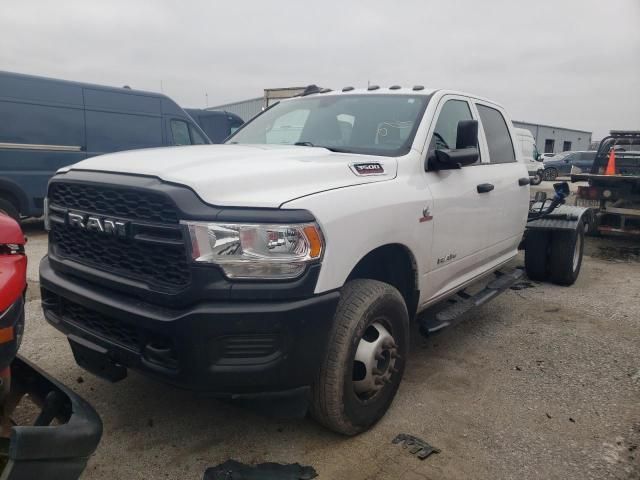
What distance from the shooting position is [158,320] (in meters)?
2.22

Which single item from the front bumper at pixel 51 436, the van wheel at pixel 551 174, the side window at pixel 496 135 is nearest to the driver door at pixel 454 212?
the side window at pixel 496 135

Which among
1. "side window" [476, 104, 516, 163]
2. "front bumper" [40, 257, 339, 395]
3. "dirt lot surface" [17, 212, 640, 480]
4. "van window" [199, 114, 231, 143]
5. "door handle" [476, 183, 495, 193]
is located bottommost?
"dirt lot surface" [17, 212, 640, 480]

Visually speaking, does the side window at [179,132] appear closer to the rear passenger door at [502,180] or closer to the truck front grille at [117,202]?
the rear passenger door at [502,180]

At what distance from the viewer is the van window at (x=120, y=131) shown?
9148 millimetres

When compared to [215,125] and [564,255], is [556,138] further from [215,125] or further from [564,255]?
[564,255]

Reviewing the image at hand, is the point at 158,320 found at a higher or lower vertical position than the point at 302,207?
lower

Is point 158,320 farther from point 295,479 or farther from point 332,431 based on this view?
point 332,431

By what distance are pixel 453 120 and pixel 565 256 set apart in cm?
291

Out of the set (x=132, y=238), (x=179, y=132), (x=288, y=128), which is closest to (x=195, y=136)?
(x=179, y=132)

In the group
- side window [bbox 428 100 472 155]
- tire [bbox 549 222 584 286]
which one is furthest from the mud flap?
tire [bbox 549 222 584 286]

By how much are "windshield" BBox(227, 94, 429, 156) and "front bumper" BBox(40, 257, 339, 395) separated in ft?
4.76

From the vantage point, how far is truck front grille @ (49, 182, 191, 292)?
226cm

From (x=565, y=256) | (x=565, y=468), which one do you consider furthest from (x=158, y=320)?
(x=565, y=256)

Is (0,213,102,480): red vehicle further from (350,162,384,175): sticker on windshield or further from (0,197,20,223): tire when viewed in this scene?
(0,197,20,223): tire
